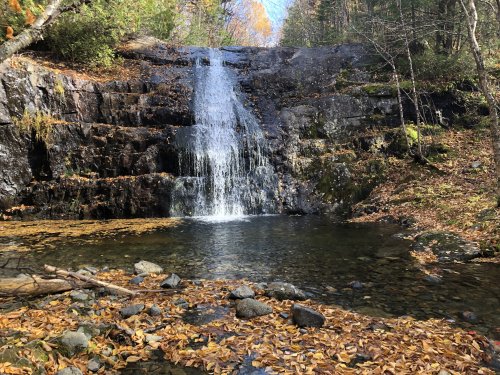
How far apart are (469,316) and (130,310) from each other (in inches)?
198

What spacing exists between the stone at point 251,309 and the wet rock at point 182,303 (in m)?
0.88

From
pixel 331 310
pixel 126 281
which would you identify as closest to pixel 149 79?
pixel 126 281

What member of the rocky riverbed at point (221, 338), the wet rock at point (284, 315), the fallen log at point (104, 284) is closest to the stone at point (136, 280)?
the fallen log at point (104, 284)

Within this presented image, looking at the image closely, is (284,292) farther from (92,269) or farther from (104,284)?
(92,269)

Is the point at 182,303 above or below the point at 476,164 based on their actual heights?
below

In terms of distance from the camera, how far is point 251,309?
560 cm

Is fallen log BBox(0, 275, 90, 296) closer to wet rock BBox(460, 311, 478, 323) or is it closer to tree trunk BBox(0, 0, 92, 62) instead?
tree trunk BBox(0, 0, 92, 62)

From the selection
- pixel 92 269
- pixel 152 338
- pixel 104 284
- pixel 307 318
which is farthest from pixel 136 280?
→ pixel 307 318

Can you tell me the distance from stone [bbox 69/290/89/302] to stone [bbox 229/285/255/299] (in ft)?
Result: 7.84

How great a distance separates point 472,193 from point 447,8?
42.3 ft

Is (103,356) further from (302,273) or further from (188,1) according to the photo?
(188,1)

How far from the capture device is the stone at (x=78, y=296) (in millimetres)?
5934

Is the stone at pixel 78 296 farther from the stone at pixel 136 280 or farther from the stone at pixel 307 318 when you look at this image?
the stone at pixel 307 318

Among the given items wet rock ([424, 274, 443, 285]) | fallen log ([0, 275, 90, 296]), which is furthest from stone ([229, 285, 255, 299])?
wet rock ([424, 274, 443, 285])
